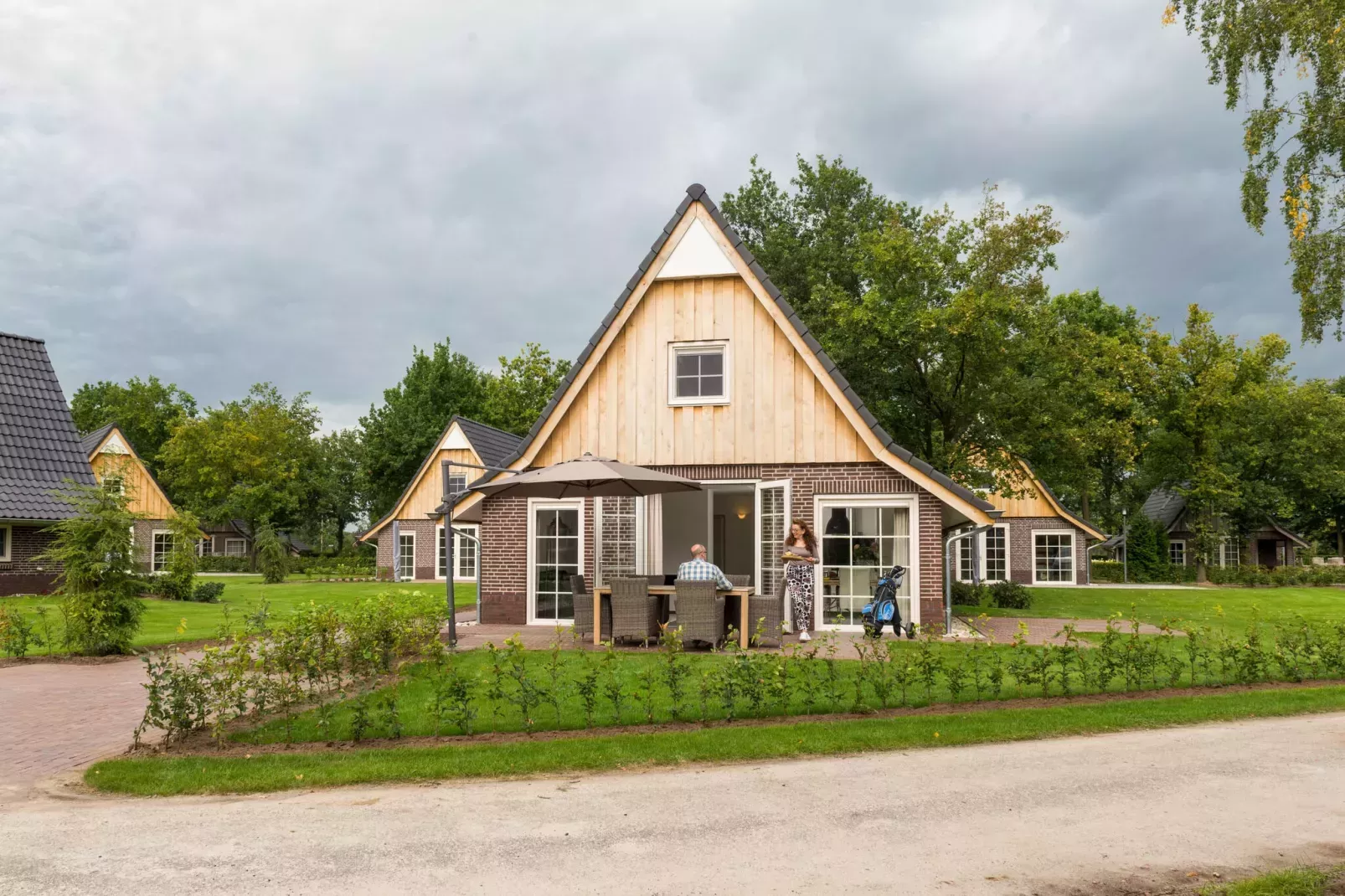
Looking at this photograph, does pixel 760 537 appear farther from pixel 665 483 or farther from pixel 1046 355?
pixel 1046 355

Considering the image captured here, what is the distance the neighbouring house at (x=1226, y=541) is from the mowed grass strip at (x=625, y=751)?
34230mm

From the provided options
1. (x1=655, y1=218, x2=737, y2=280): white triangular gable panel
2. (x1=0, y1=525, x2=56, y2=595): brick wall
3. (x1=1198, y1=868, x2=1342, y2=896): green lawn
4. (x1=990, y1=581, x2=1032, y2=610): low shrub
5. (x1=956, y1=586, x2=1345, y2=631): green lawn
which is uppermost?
(x1=655, y1=218, x2=737, y2=280): white triangular gable panel

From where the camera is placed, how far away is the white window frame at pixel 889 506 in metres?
14.9

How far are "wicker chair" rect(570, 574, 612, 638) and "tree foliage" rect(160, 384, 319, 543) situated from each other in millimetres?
38097

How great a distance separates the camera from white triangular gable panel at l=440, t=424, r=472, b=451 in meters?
33.6

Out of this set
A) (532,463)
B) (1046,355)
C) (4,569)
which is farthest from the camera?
(1046,355)

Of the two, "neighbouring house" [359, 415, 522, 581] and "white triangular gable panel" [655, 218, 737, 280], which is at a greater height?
"white triangular gable panel" [655, 218, 737, 280]

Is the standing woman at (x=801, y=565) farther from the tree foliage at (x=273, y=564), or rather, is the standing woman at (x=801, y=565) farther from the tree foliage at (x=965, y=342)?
the tree foliage at (x=273, y=564)

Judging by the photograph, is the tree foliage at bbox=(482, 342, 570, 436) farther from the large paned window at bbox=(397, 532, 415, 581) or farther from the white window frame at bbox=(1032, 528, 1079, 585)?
the white window frame at bbox=(1032, 528, 1079, 585)

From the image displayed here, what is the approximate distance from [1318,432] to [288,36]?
143 feet

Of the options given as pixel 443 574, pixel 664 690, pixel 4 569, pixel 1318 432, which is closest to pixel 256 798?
pixel 664 690

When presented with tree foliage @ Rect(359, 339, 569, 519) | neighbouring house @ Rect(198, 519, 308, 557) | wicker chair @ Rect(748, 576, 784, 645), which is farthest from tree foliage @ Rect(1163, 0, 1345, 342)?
neighbouring house @ Rect(198, 519, 308, 557)

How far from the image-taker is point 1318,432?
1594 inches

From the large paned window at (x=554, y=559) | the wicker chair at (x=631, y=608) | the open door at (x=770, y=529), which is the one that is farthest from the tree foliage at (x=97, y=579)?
the open door at (x=770, y=529)
